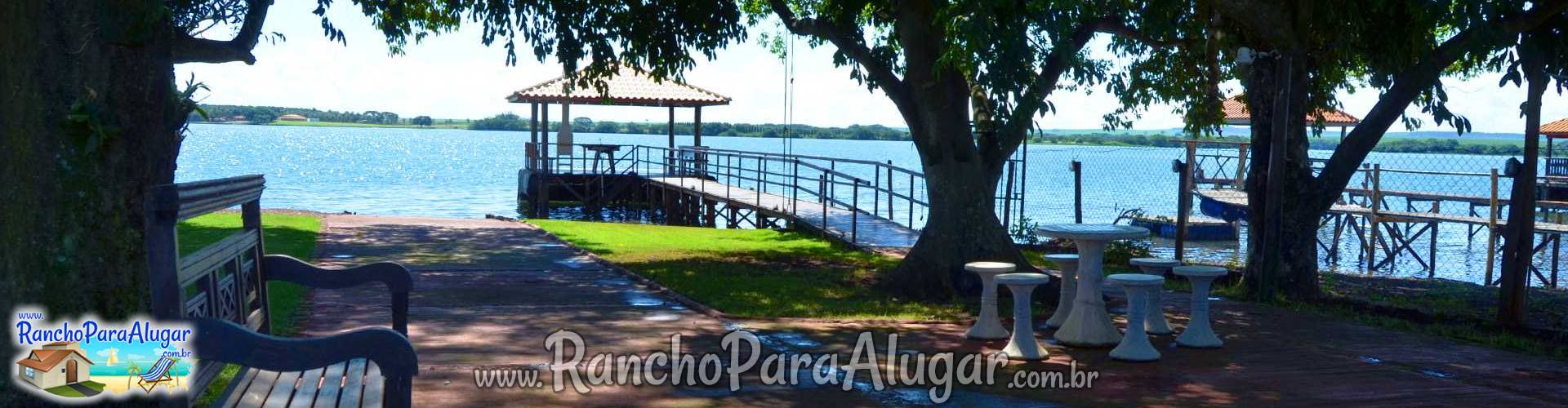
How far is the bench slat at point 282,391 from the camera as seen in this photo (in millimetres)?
4137

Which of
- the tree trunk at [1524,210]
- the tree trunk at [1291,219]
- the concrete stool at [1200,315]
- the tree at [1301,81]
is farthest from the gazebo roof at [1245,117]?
the concrete stool at [1200,315]

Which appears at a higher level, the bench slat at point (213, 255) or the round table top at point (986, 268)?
the bench slat at point (213, 255)

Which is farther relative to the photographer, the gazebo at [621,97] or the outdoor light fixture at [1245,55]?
→ the gazebo at [621,97]

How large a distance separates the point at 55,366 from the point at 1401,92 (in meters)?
9.52

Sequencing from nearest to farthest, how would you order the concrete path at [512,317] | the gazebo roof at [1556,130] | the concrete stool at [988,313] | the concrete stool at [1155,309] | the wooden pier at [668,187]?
the concrete path at [512,317] < the concrete stool at [988,313] < the concrete stool at [1155,309] < the wooden pier at [668,187] < the gazebo roof at [1556,130]

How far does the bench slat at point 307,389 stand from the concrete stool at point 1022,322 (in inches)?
153

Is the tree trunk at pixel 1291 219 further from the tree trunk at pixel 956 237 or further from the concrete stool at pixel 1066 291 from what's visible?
the concrete stool at pixel 1066 291

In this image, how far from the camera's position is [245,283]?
521cm

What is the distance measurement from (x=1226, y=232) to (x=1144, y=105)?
1266 centimetres

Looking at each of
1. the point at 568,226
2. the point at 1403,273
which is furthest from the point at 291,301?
the point at 1403,273

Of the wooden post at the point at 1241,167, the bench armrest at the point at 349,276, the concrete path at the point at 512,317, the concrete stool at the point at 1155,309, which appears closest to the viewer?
the bench armrest at the point at 349,276

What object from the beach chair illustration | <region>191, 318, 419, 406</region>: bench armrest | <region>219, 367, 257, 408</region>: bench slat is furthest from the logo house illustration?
<region>191, 318, 419, 406</region>: bench armrest

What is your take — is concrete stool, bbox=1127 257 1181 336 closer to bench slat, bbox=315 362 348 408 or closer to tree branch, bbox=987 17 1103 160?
tree branch, bbox=987 17 1103 160

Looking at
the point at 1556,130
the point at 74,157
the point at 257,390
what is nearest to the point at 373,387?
the point at 257,390
